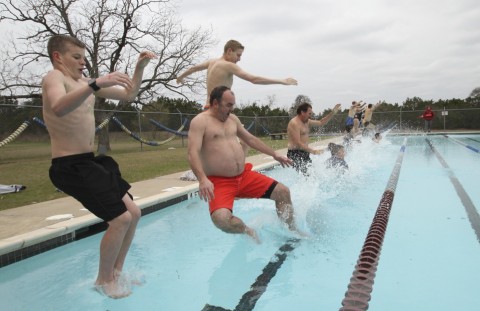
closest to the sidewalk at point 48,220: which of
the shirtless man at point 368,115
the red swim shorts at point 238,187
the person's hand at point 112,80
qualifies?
the red swim shorts at point 238,187

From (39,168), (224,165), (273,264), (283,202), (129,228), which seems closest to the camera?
(129,228)

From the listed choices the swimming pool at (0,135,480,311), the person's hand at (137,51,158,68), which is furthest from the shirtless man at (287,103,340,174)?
the person's hand at (137,51,158,68)

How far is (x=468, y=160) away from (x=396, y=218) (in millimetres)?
8001

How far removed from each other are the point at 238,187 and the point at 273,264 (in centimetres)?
82

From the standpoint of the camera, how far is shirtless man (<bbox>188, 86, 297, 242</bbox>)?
3705 millimetres

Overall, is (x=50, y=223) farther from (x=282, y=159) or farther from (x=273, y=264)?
(x=282, y=159)

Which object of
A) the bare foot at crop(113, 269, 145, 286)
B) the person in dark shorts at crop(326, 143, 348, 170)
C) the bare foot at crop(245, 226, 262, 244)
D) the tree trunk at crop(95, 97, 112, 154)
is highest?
the tree trunk at crop(95, 97, 112, 154)

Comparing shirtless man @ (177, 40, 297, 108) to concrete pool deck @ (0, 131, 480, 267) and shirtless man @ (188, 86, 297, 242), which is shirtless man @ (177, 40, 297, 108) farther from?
concrete pool deck @ (0, 131, 480, 267)

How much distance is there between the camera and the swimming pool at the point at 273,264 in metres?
3.05

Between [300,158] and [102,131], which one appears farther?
[102,131]

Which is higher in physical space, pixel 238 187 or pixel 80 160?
pixel 80 160

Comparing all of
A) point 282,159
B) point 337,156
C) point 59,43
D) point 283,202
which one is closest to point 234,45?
point 282,159

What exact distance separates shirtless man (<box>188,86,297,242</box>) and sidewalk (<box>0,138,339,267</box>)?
1649mm

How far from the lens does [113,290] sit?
2967 millimetres
